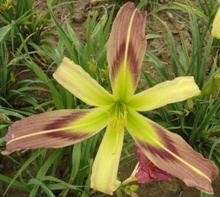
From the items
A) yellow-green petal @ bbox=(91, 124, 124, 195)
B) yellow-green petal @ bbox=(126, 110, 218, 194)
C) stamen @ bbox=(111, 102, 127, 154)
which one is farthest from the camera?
stamen @ bbox=(111, 102, 127, 154)

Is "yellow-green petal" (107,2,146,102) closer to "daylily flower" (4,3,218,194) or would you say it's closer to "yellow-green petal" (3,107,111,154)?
"daylily flower" (4,3,218,194)

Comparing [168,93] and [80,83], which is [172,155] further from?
[80,83]

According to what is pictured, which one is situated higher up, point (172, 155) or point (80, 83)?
point (80, 83)

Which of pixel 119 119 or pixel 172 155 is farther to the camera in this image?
pixel 119 119

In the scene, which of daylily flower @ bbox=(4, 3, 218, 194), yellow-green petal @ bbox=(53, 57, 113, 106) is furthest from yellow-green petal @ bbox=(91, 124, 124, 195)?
yellow-green petal @ bbox=(53, 57, 113, 106)

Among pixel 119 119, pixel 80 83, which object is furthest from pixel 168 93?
pixel 80 83

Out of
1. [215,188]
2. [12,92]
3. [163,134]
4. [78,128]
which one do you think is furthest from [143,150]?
[12,92]

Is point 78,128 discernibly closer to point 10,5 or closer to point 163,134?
point 163,134

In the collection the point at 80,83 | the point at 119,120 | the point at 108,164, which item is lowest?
the point at 108,164
